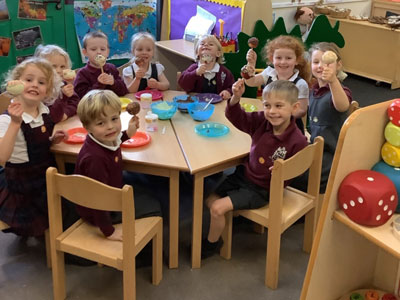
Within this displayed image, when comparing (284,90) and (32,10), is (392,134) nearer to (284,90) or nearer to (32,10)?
(284,90)

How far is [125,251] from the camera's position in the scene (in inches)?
82.4

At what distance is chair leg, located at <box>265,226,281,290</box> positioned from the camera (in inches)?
95.0

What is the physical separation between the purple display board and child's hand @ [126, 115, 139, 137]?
1851 mm

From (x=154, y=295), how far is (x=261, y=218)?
0.64 metres

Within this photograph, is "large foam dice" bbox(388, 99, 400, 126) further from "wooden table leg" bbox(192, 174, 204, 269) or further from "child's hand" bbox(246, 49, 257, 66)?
"child's hand" bbox(246, 49, 257, 66)

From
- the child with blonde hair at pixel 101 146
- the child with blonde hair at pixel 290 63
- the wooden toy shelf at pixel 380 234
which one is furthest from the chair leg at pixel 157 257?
the child with blonde hair at pixel 290 63

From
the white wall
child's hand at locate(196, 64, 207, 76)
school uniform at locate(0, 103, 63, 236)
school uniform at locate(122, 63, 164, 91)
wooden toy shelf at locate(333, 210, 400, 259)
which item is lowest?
school uniform at locate(0, 103, 63, 236)

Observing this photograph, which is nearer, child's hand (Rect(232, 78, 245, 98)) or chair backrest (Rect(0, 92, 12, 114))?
child's hand (Rect(232, 78, 245, 98))

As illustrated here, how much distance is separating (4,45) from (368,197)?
341 centimetres

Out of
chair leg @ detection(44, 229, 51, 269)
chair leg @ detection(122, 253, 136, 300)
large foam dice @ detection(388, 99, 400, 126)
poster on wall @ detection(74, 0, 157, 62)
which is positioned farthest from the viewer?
poster on wall @ detection(74, 0, 157, 62)

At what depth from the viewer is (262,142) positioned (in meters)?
2.45

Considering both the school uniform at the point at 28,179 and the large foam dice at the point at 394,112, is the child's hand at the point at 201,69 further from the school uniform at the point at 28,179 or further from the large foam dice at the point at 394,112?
the large foam dice at the point at 394,112

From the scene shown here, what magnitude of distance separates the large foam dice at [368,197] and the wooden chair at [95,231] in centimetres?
83

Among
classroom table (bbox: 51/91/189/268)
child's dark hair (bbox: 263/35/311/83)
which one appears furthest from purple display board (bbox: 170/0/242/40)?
classroom table (bbox: 51/91/189/268)
